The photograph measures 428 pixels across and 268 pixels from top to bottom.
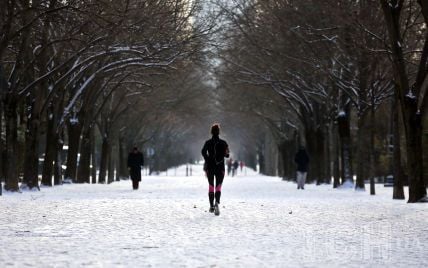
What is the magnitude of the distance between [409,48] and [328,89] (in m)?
7.79

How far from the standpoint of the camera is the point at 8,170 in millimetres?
24906

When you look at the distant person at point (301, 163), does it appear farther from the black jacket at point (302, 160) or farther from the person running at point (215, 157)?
the person running at point (215, 157)

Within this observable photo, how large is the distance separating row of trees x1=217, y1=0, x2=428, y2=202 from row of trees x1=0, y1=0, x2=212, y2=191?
285 cm

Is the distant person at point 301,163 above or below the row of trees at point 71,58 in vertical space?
below

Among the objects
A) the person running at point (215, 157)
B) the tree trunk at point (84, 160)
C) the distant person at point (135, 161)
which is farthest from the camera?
the tree trunk at point (84, 160)

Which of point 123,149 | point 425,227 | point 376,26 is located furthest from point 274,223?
point 123,149

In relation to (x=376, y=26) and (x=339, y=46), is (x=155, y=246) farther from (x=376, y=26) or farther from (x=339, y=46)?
(x=339, y=46)

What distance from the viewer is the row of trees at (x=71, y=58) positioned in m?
22.6

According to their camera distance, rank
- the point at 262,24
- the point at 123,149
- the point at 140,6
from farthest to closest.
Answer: the point at 123,149 < the point at 262,24 < the point at 140,6

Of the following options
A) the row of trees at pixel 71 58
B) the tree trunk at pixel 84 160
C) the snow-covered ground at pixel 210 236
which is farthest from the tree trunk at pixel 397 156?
the tree trunk at pixel 84 160

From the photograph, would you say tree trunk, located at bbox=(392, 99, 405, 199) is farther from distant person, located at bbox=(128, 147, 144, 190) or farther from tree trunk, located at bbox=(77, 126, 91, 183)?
tree trunk, located at bbox=(77, 126, 91, 183)

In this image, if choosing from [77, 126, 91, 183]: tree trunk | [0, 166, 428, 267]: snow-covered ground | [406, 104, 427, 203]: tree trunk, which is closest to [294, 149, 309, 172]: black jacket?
[77, 126, 91, 183]: tree trunk

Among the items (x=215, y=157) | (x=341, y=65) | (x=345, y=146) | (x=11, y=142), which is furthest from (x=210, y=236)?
(x=345, y=146)

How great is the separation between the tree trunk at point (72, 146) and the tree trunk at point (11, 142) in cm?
1066
